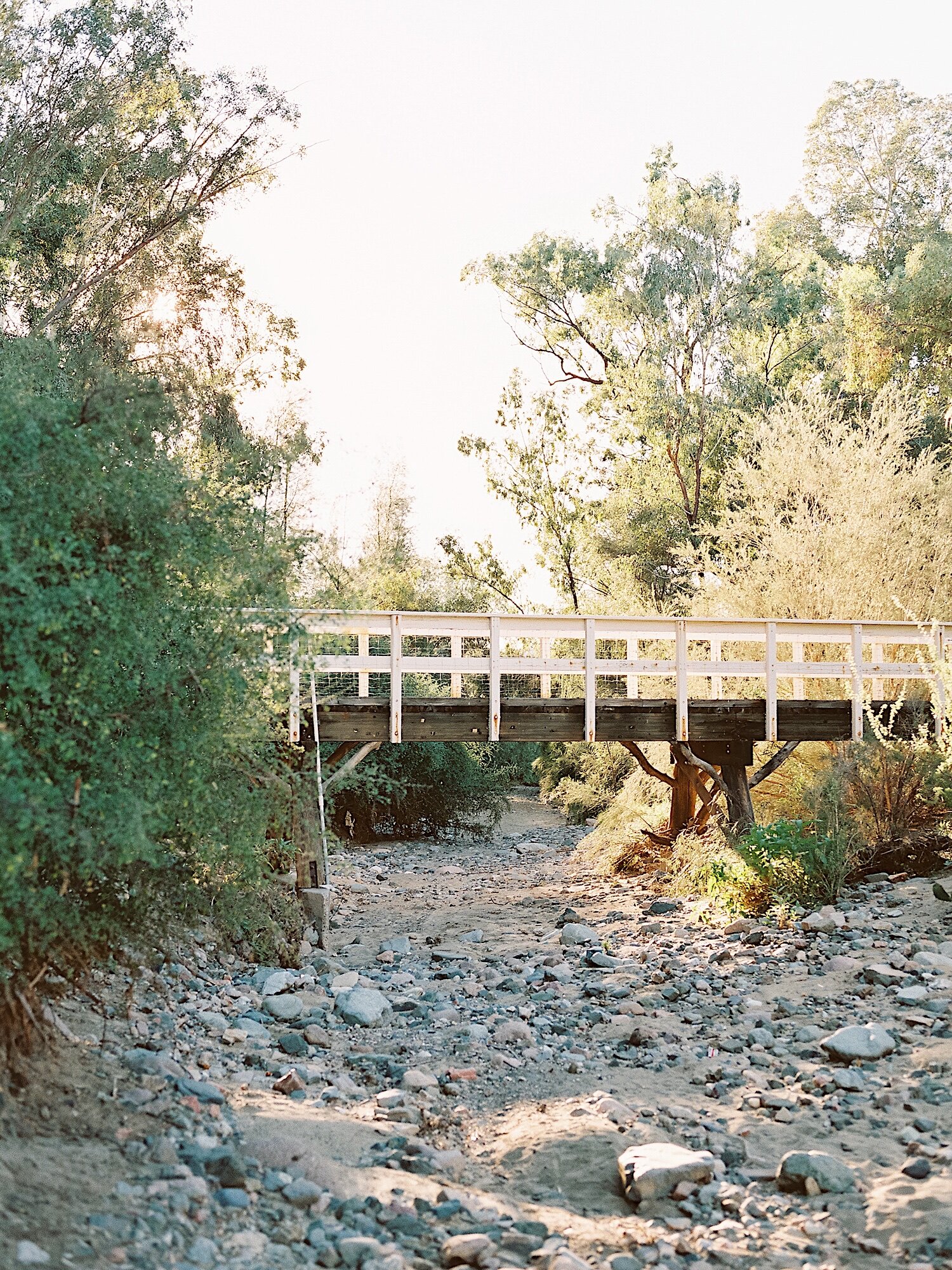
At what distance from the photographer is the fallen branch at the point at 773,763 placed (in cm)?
1401

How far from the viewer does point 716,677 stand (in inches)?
578

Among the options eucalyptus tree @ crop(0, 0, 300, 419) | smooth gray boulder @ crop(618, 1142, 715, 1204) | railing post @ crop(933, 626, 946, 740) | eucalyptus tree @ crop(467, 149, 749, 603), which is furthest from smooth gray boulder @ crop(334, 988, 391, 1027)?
eucalyptus tree @ crop(467, 149, 749, 603)

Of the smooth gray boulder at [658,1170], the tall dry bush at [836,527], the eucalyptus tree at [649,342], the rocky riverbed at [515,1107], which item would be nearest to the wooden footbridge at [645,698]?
the tall dry bush at [836,527]

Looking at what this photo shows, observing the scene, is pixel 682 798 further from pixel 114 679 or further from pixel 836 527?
pixel 114 679

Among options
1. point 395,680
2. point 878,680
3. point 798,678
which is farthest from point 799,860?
point 395,680

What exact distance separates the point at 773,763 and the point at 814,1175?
8.51m

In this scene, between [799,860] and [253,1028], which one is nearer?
[253,1028]

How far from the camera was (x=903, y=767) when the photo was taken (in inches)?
485

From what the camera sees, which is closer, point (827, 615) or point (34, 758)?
point (34, 758)

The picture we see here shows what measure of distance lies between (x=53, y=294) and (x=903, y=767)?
13.7 meters

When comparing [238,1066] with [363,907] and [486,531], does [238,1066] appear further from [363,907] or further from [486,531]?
[486,531]

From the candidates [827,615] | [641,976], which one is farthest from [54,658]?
[827,615]

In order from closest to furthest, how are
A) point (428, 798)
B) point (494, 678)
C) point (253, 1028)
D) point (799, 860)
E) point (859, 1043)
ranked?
1. point (859, 1043)
2. point (253, 1028)
3. point (799, 860)
4. point (494, 678)
5. point (428, 798)

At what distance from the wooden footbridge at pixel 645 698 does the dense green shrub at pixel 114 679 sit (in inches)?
203
